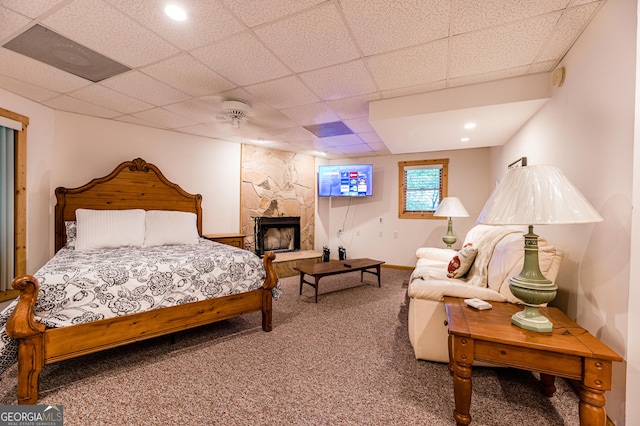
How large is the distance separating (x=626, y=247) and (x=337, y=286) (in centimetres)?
329

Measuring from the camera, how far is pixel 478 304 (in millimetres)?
1758

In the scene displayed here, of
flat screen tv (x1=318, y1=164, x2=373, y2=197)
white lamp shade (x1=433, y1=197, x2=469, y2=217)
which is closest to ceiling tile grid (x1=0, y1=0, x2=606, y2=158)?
white lamp shade (x1=433, y1=197, x2=469, y2=217)

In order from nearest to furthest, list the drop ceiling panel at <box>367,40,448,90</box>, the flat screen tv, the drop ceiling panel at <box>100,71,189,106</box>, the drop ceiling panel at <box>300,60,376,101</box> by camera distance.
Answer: the drop ceiling panel at <box>367,40,448,90</box> < the drop ceiling panel at <box>300,60,376,101</box> < the drop ceiling panel at <box>100,71,189,106</box> < the flat screen tv

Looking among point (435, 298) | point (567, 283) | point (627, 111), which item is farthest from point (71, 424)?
point (627, 111)

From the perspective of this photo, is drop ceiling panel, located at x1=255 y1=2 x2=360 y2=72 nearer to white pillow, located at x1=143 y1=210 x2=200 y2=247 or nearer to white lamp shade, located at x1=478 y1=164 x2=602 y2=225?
white lamp shade, located at x1=478 y1=164 x2=602 y2=225

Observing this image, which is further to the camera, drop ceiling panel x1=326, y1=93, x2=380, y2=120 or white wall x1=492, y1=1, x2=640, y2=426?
drop ceiling panel x1=326, y1=93, x2=380, y2=120

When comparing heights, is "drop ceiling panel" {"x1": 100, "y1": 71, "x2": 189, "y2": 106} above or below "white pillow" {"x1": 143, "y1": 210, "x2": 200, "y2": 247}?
above

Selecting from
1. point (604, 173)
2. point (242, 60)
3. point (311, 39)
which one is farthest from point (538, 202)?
point (242, 60)

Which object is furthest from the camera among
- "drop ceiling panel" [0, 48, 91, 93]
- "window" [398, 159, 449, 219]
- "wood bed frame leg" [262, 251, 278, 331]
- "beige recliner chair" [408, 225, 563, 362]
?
"window" [398, 159, 449, 219]

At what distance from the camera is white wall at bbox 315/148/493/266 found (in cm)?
498

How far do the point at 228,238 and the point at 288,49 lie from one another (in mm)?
3065

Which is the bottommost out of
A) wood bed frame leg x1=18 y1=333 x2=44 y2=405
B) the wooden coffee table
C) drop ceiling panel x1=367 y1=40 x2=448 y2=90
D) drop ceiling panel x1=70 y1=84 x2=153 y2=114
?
wood bed frame leg x1=18 y1=333 x2=44 y2=405

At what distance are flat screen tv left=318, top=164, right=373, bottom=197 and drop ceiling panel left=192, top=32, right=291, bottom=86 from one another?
3293 mm

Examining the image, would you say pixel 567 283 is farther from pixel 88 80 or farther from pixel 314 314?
pixel 88 80
